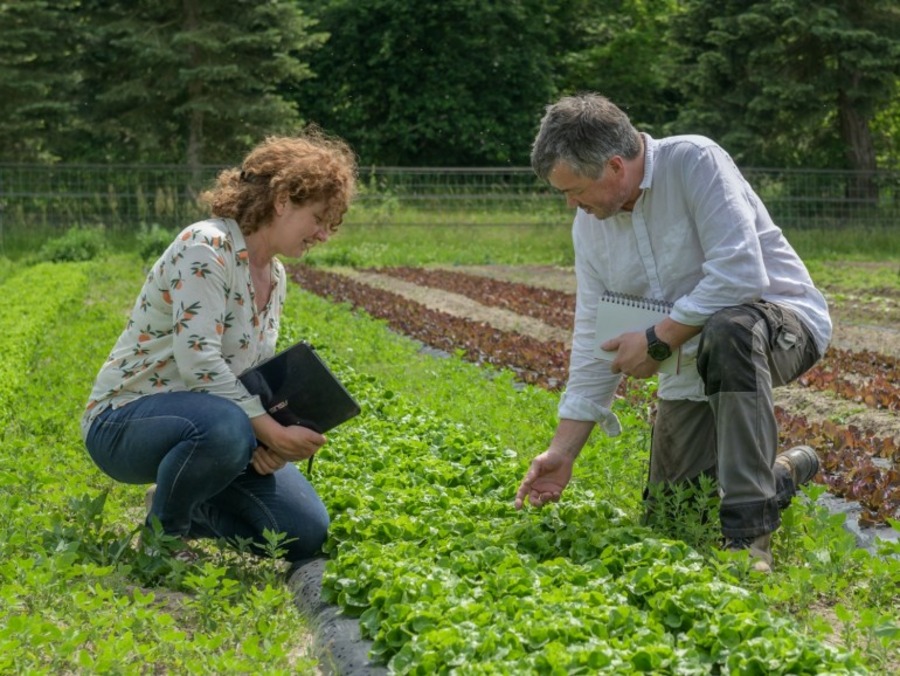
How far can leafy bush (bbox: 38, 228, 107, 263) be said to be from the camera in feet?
69.6

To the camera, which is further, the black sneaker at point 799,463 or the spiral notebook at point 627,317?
the black sneaker at point 799,463

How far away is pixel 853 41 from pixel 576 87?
64.5 ft

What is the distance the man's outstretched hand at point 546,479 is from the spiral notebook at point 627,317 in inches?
15.9

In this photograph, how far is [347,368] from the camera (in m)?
8.17

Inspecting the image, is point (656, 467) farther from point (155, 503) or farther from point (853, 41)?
point (853, 41)

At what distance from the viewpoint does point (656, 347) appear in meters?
4.41

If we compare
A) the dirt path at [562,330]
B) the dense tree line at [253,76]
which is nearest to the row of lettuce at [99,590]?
the dirt path at [562,330]

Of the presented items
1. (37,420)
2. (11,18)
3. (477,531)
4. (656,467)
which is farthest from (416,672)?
(11,18)

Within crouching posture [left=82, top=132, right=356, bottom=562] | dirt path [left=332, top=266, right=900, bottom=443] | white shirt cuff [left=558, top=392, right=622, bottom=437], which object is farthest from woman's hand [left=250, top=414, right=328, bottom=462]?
dirt path [left=332, top=266, right=900, bottom=443]

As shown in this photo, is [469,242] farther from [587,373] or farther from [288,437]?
[288,437]

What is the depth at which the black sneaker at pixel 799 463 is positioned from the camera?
4945mm

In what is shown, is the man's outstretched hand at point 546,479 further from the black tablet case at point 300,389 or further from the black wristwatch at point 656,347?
the black tablet case at point 300,389

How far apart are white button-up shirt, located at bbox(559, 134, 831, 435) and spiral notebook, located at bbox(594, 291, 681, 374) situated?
0.26 feet

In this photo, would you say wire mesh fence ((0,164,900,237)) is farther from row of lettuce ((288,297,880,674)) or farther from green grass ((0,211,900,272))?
row of lettuce ((288,297,880,674))
